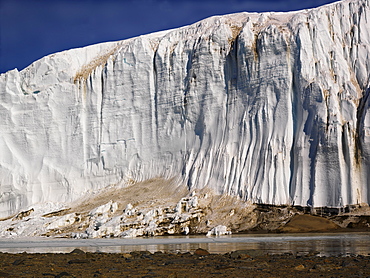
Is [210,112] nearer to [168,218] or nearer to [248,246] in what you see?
[168,218]

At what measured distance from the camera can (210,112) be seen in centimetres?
4844

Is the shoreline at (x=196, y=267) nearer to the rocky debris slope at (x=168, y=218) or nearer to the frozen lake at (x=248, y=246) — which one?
the frozen lake at (x=248, y=246)

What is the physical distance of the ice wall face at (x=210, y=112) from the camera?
40500 mm

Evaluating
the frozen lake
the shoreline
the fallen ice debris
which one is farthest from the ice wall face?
the shoreline

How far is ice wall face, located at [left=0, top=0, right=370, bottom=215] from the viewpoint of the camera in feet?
133

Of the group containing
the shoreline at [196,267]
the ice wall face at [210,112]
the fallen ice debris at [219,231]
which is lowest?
the fallen ice debris at [219,231]

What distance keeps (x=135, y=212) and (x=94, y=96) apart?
726 inches

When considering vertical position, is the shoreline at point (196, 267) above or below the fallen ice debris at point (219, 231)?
above

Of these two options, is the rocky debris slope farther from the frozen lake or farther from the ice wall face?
the frozen lake

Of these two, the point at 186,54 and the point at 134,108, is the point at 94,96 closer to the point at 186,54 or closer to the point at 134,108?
the point at 134,108

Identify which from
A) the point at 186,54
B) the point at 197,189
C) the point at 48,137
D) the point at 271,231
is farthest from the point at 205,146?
the point at 48,137

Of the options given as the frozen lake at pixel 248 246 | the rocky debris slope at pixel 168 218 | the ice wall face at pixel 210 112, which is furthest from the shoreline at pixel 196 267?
the ice wall face at pixel 210 112

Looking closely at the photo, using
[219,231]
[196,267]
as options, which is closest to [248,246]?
[196,267]

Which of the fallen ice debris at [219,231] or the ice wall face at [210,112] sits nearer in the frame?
the fallen ice debris at [219,231]
